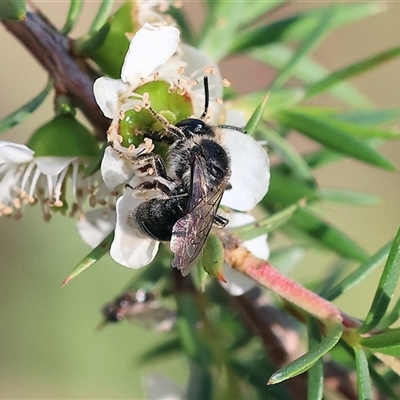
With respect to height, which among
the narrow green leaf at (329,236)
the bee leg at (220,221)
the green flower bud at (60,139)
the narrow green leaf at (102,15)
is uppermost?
the narrow green leaf at (102,15)

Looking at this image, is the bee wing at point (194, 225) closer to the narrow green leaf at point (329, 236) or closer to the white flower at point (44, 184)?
the white flower at point (44, 184)

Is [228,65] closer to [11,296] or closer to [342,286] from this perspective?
[11,296]

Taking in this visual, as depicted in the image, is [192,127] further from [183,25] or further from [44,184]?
[183,25]

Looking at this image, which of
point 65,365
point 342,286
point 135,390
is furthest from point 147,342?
point 342,286

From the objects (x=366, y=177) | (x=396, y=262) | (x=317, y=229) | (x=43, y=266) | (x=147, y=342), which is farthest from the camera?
(x=366, y=177)

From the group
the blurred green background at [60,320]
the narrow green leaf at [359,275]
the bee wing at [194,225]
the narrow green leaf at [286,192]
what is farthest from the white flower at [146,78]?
the blurred green background at [60,320]
